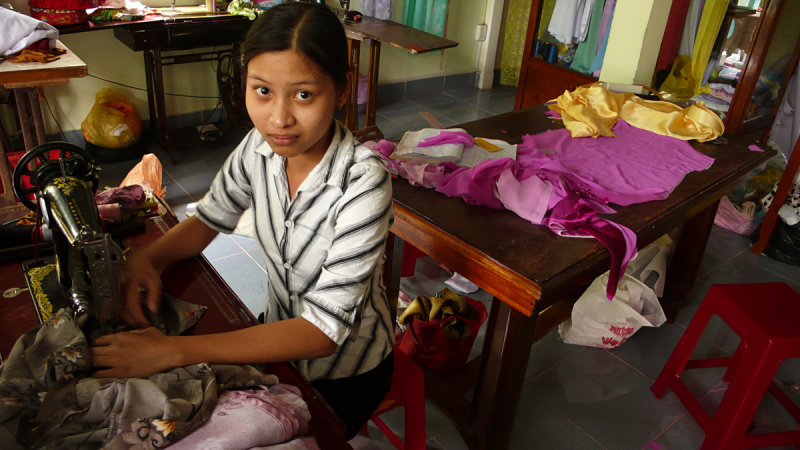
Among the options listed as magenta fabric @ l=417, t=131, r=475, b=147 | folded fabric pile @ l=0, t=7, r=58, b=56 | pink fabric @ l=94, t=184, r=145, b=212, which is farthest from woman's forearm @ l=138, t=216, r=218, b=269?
Answer: folded fabric pile @ l=0, t=7, r=58, b=56

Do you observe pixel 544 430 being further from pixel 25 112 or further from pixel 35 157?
pixel 25 112

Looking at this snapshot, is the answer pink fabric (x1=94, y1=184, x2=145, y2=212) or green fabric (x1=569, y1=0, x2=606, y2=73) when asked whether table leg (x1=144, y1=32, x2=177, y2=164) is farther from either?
green fabric (x1=569, y1=0, x2=606, y2=73)

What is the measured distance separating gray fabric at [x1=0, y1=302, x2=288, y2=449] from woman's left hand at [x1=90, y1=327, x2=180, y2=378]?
0.9 inches

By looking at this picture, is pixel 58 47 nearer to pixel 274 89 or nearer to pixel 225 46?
pixel 225 46

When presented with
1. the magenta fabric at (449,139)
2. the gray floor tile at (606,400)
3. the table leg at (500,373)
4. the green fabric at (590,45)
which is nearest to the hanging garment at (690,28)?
the green fabric at (590,45)

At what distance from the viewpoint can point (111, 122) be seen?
4090mm

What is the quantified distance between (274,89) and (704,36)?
3.92 metres

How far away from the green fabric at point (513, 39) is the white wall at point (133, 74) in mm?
535

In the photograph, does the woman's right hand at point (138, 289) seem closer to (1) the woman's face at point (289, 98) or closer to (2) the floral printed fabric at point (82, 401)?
(2) the floral printed fabric at point (82, 401)

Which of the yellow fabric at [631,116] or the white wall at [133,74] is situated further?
the white wall at [133,74]

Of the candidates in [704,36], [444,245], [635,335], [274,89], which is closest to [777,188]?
[704,36]

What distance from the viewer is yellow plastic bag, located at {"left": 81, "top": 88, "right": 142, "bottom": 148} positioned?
4.10 m

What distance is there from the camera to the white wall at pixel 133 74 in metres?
4.18

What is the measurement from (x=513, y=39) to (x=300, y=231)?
5822 mm
